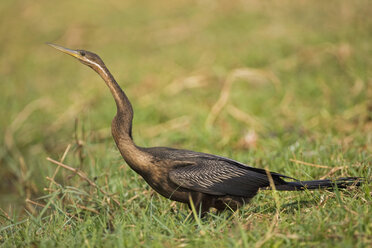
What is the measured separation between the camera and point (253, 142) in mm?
5680

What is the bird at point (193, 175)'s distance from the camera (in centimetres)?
348

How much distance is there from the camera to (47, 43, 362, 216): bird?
3.48m

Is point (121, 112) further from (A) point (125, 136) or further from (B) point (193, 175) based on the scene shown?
(B) point (193, 175)

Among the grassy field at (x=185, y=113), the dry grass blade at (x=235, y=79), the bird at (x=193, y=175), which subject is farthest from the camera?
the dry grass blade at (x=235, y=79)

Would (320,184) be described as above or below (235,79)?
above

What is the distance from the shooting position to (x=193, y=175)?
11.5 ft

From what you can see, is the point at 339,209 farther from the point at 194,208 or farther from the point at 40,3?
the point at 40,3

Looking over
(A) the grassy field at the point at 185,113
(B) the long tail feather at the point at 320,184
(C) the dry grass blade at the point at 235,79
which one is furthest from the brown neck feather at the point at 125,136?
(C) the dry grass blade at the point at 235,79

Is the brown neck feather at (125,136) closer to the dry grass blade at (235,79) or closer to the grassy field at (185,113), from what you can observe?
the grassy field at (185,113)

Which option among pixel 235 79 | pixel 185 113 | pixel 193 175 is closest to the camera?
pixel 193 175

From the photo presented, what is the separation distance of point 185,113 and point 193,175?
355 centimetres

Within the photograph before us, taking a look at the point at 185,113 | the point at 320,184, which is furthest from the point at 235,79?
the point at 320,184

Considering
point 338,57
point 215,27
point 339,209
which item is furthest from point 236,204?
point 215,27

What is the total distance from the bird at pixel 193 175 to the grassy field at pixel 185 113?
0.14 meters
